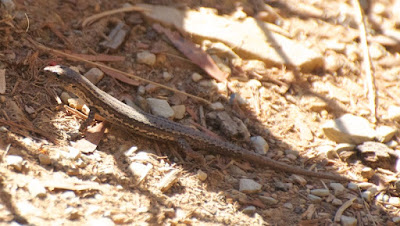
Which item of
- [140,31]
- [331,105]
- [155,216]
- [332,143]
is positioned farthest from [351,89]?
[155,216]

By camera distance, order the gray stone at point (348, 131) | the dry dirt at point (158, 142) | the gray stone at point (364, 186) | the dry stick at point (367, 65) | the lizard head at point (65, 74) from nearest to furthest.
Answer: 1. the dry dirt at point (158, 142)
2. the lizard head at point (65, 74)
3. the gray stone at point (364, 186)
4. the gray stone at point (348, 131)
5. the dry stick at point (367, 65)

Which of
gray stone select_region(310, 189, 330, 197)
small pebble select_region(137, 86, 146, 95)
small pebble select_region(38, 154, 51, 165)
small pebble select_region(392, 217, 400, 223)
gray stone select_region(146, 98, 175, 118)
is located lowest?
small pebble select_region(392, 217, 400, 223)

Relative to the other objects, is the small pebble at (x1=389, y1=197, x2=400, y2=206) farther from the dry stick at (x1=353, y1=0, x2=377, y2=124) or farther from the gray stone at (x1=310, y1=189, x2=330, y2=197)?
the dry stick at (x1=353, y1=0, x2=377, y2=124)

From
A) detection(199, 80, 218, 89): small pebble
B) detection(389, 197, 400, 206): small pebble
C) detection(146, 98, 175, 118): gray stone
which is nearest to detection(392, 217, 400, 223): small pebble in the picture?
detection(389, 197, 400, 206): small pebble

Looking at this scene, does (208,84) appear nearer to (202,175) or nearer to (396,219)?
(202,175)

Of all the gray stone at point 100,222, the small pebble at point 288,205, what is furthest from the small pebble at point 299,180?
the gray stone at point 100,222

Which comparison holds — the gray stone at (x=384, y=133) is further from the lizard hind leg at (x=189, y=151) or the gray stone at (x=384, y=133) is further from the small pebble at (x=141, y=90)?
the small pebble at (x=141, y=90)
